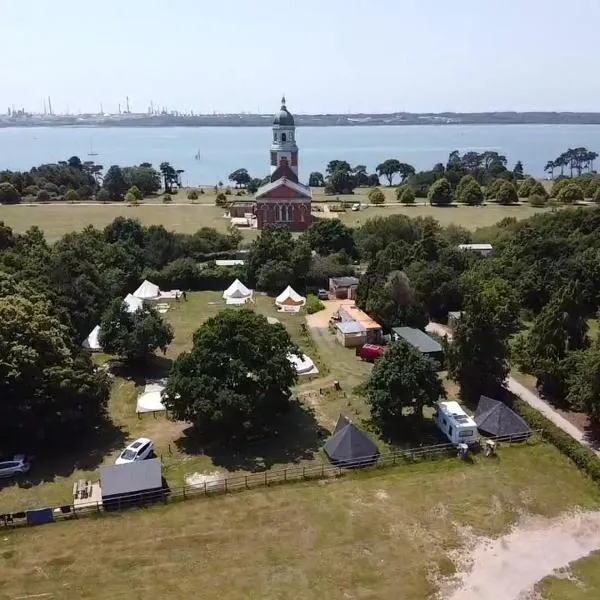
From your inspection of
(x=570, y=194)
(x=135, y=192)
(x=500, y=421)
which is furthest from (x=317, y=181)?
(x=500, y=421)

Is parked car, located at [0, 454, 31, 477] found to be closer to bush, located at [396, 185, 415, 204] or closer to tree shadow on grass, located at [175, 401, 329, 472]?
tree shadow on grass, located at [175, 401, 329, 472]

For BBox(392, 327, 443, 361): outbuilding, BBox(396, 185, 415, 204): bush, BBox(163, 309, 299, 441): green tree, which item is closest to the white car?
BBox(163, 309, 299, 441): green tree

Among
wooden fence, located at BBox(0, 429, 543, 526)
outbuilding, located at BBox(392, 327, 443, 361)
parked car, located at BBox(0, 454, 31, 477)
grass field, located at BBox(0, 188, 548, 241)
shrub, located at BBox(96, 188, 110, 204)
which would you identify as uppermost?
shrub, located at BBox(96, 188, 110, 204)

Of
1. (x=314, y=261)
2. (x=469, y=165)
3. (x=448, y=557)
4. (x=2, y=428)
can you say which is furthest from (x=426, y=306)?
(x=469, y=165)

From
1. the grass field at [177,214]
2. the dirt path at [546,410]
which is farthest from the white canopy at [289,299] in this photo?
the grass field at [177,214]

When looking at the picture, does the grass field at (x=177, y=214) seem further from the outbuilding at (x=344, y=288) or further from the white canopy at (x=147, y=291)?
the white canopy at (x=147, y=291)

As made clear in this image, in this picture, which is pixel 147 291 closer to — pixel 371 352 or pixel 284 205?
pixel 371 352

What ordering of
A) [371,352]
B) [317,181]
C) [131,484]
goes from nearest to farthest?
1. [131,484]
2. [371,352]
3. [317,181]
